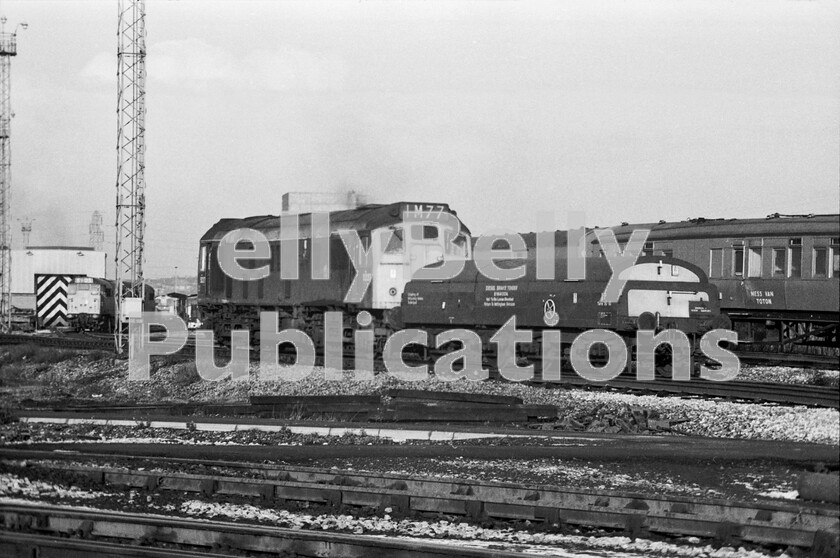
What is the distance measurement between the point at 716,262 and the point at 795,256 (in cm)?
240

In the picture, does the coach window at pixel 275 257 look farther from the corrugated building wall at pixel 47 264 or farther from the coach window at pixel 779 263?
the corrugated building wall at pixel 47 264

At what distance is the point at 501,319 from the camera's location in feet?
73.9

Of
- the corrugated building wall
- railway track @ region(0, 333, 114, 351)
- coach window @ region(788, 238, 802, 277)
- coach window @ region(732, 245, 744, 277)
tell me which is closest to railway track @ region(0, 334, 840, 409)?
coach window @ region(788, 238, 802, 277)

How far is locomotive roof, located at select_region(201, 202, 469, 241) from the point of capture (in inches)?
960

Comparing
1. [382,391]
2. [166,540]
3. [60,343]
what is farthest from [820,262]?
[60,343]

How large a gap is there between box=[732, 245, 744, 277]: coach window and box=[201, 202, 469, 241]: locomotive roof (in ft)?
24.2

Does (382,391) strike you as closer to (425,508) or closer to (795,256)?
(425,508)

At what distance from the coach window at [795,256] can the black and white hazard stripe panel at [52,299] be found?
33674 millimetres

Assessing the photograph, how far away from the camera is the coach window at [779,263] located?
25.5 meters

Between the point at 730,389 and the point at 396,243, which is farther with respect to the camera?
the point at 396,243

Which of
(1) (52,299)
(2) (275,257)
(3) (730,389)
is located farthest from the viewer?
(1) (52,299)

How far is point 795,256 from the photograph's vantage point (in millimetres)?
25328

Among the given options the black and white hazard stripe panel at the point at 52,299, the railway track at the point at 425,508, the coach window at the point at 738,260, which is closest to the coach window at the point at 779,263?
the coach window at the point at 738,260

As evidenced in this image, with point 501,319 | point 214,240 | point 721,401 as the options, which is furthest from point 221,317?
point 721,401
